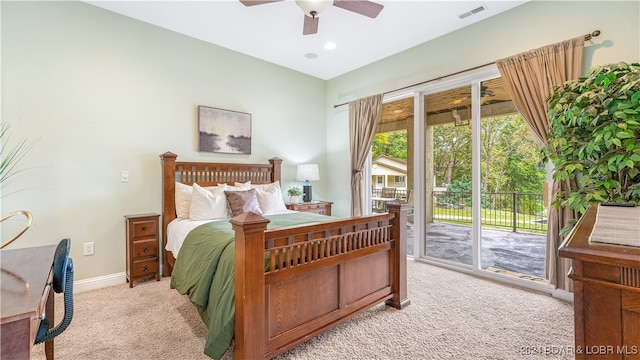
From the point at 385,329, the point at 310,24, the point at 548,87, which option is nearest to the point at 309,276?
the point at 385,329

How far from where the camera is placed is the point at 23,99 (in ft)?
8.87

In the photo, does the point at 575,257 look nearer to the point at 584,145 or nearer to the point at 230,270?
the point at 230,270

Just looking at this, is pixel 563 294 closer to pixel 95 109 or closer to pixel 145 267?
pixel 145 267

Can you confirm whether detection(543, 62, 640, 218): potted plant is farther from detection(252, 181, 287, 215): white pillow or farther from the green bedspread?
detection(252, 181, 287, 215): white pillow

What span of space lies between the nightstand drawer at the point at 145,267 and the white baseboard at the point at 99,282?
29 centimetres

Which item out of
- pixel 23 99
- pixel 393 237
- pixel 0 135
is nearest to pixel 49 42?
pixel 23 99

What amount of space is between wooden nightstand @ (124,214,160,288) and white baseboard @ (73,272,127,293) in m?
0.11

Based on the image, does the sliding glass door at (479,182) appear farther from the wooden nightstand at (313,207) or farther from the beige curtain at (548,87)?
the wooden nightstand at (313,207)

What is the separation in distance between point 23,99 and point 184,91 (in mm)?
1509

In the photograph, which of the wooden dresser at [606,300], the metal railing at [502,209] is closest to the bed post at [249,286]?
the wooden dresser at [606,300]

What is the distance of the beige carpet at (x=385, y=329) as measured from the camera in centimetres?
192

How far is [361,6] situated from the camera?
2.56m

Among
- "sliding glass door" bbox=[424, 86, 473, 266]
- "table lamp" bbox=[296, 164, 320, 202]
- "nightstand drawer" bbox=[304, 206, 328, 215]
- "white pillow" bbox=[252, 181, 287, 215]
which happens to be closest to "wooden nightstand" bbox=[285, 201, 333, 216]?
"nightstand drawer" bbox=[304, 206, 328, 215]

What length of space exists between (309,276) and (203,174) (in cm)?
252
